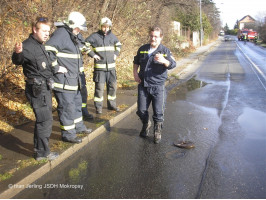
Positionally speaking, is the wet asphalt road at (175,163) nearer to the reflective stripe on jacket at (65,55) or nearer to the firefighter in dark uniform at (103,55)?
the firefighter in dark uniform at (103,55)

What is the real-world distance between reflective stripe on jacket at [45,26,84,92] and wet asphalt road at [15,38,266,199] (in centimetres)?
117

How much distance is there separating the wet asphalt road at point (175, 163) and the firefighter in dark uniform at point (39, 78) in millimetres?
554

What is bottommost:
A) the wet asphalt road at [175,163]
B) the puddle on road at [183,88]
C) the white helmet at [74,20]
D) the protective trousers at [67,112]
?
the wet asphalt road at [175,163]

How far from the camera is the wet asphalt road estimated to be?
3.37m

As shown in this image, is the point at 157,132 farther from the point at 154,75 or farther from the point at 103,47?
the point at 103,47

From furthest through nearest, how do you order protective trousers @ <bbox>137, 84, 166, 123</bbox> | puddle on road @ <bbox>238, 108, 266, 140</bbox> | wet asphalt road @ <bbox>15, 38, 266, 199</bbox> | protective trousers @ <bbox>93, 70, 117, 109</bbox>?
protective trousers @ <bbox>93, 70, 117, 109</bbox> < puddle on road @ <bbox>238, 108, 266, 140</bbox> < protective trousers @ <bbox>137, 84, 166, 123</bbox> < wet asphalt road @ <bbox>15, 38, 266, 199</bbox>

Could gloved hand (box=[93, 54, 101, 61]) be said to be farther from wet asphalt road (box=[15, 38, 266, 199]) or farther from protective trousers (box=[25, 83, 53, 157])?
protective trousers (box=[25, 83, 53, 157])

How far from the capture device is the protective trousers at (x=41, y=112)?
3697mm

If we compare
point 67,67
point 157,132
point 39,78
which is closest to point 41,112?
point 39,78

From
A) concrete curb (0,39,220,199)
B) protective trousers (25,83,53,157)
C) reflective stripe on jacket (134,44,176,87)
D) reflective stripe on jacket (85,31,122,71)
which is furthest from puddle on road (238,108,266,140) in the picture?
protective trousers (25,83,53,157)

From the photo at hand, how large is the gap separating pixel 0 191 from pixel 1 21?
164 inches

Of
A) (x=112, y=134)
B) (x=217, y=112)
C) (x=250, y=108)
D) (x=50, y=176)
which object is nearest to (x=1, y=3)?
(x=112, y=134)

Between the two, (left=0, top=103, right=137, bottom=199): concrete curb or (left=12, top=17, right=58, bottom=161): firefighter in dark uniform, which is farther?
(left=12, top=17, right=58, bottom=161): firefighter in dark uniform

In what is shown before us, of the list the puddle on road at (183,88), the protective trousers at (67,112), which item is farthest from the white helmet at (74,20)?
the puddle on road at (183,88)
